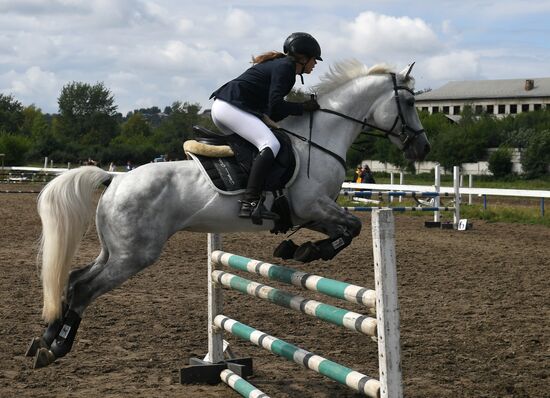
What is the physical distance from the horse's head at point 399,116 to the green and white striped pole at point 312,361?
178 cm

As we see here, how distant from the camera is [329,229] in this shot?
554 cm

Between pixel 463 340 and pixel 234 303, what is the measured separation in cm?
265

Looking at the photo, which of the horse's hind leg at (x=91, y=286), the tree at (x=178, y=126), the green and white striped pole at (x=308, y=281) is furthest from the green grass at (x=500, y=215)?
the tree at (x=178, y=126)

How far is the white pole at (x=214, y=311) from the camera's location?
6.12 metres

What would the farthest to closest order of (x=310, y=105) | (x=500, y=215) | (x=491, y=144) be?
1. (x=491, y=144)
2. (x=500, y=215)
3. (x=310, y=105)

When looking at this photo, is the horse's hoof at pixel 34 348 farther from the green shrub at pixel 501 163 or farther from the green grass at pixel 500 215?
the green shrub at pixel 501 163

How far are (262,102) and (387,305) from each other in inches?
85.7

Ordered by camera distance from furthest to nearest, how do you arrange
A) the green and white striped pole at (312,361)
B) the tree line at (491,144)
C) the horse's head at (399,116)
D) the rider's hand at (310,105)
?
the tree line at (491,144)
the horse's head at (399,116)
the rider's hand at (310,105)
the green and white striped pole at (312,361)

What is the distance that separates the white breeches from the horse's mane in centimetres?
84

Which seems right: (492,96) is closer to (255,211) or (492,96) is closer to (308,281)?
(255,211)

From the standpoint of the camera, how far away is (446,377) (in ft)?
18.9

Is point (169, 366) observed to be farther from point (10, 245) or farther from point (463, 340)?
point (10, 245)

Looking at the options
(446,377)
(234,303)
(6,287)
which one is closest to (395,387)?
(446,377)

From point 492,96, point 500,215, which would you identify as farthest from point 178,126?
point 500,215
